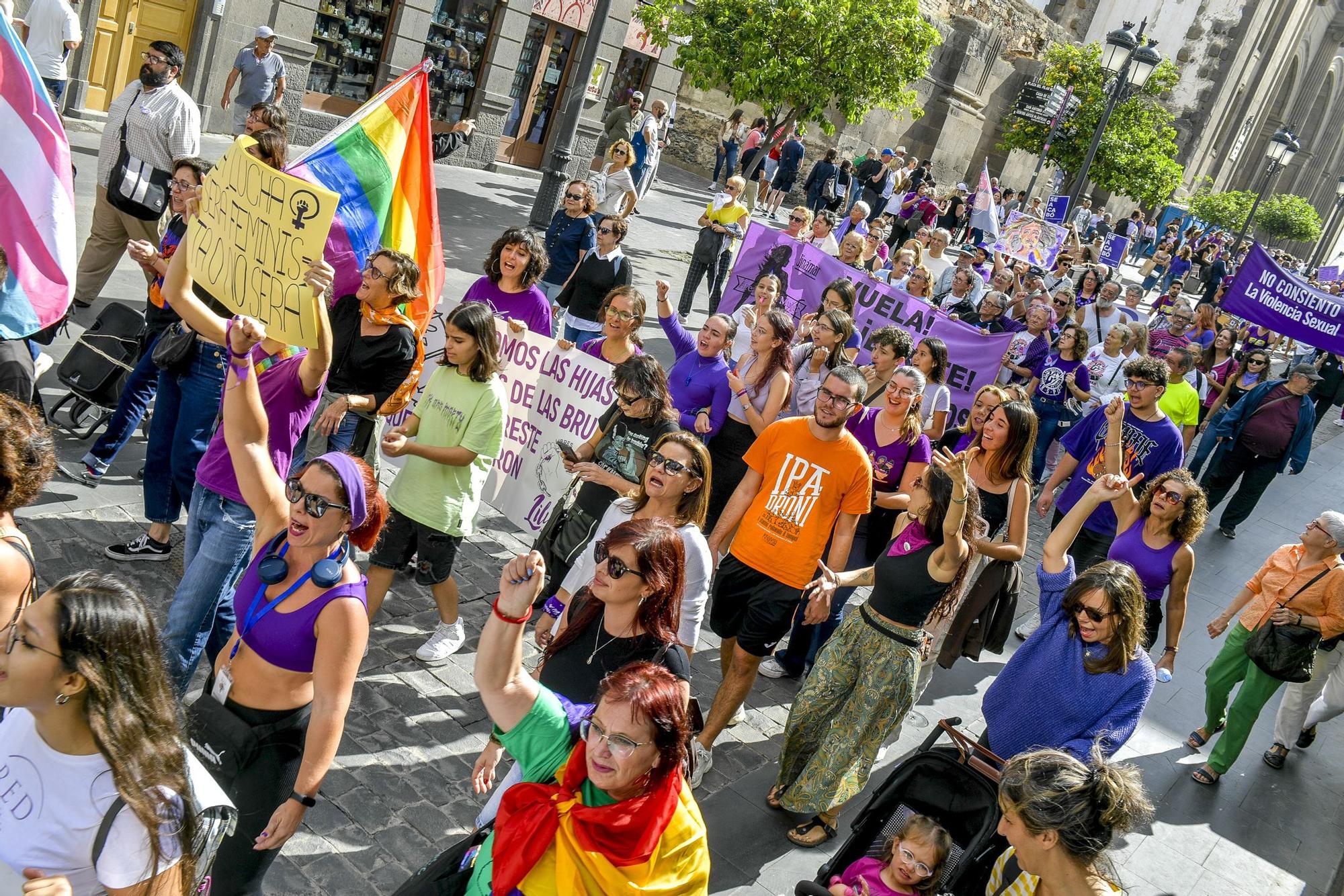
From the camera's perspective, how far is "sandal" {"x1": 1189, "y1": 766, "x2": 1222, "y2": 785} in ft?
23.6

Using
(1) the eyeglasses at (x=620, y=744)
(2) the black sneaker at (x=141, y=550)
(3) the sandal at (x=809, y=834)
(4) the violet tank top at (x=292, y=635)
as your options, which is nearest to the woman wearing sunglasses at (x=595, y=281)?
(2) the black sneaker at (x=141, y=550)

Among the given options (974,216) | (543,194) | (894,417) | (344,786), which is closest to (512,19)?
(543,194)

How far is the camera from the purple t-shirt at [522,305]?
7.53 m

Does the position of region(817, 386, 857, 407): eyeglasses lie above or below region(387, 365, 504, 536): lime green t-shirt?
above

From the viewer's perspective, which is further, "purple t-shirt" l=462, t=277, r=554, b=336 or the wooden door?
the wooden door

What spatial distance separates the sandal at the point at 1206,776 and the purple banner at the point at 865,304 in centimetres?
306

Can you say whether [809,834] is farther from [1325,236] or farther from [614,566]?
[1325,236]

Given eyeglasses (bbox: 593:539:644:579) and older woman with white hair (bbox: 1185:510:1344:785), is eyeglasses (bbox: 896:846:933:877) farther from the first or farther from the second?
older woman with white hair (bbox: 1185:510:1344:785)

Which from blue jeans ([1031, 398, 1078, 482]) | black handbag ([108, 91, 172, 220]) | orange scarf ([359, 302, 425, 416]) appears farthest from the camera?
blue jeans ([1031, 398, 1078, 482])

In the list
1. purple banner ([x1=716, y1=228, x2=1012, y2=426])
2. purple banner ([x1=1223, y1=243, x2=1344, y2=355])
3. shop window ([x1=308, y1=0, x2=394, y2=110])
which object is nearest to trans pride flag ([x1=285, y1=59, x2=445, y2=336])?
Result: purple banner ([x1=716, y1=228, x2=1012, y2=426])

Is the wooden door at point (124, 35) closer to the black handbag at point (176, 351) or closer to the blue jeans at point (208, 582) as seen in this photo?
the black handbag at point (176, 351)

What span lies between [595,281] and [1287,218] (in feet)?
167

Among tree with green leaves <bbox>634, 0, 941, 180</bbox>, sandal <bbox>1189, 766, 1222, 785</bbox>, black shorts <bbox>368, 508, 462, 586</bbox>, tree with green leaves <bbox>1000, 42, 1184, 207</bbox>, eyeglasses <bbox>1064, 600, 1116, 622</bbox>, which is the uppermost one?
tree with green leaves <bbox>1000, 42, 1184, 207</bbox>

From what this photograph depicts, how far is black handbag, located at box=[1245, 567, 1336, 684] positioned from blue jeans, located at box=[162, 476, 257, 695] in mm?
5763
